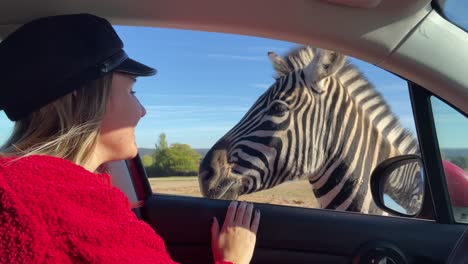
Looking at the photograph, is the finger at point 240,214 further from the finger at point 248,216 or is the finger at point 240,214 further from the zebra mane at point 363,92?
the zebra mane at point 363,92

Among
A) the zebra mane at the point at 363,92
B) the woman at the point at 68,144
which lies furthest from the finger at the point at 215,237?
the zebra mane at the point at 363,92

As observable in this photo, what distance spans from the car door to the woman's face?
3.91 feet

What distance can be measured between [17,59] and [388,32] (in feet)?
4.24

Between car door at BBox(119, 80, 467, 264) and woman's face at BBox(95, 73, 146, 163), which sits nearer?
woman's face at BBox(95, 73, 146, 163)

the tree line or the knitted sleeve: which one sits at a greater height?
the tree line

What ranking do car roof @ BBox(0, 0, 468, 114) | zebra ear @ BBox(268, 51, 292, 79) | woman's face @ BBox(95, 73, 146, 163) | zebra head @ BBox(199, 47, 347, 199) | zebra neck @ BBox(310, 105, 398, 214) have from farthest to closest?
zebra ear @ BBox(268, 51, 292, 79) < zebra head @ BBox(199, 47, 347, 199) < zebra neck @ BBox(310, 105, 398, 214) < car roof @ BBox(0, 0, 468, 114) < woman's face @ BBox(95, 73, 146, 163)

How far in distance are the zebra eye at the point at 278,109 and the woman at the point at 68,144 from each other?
1980 mm

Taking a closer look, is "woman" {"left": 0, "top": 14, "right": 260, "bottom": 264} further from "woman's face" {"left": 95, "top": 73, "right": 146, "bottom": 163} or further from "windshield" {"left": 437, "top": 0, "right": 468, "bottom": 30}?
"windshield" {"left": 437, "top": 0, "right": 468, "bottom": 30}

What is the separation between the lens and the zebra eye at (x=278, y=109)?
3898 millimetres

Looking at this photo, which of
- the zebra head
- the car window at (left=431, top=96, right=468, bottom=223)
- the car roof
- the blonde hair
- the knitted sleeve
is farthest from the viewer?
the zebra head

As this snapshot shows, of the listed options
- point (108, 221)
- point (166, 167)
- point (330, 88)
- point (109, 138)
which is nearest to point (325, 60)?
point (330, 88)

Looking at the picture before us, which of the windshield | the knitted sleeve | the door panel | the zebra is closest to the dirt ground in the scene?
the zebra

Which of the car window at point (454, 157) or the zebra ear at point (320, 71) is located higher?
the zebra ear at point (320, 71)

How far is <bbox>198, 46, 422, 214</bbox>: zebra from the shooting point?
3.22 meters
